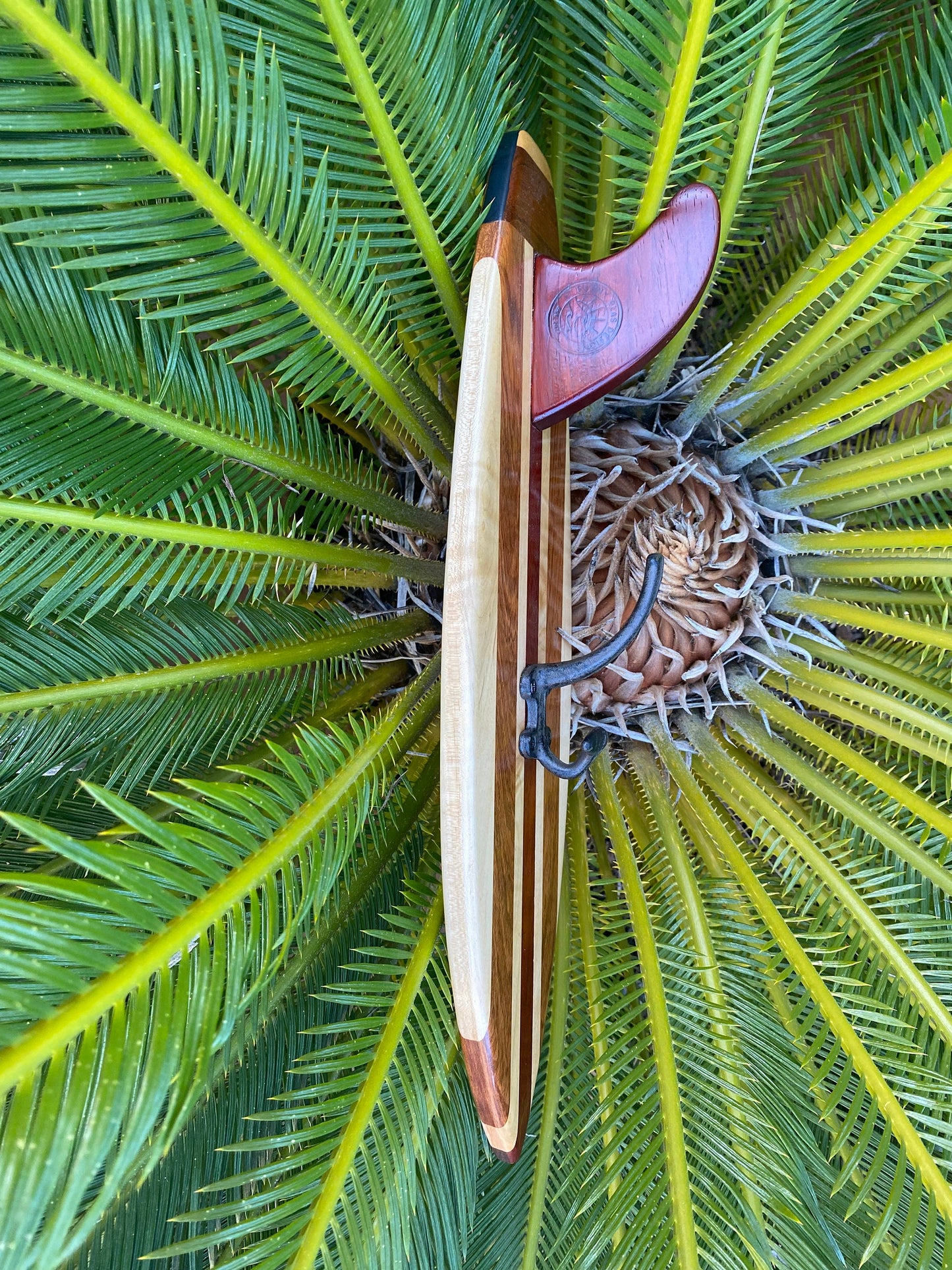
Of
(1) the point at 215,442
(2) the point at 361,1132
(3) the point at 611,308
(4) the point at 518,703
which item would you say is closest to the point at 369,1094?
(2) the point at 361,1132

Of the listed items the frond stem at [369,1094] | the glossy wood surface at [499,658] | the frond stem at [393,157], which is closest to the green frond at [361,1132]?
the frond stem at [369,1094]

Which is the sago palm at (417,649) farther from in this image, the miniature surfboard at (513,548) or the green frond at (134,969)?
the miniature surfboard at (513,548)

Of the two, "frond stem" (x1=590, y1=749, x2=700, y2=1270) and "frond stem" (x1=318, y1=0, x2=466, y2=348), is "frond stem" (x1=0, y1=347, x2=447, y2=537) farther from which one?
"frond stem" (x1=590, y1=749, x2=700, y2=1270)

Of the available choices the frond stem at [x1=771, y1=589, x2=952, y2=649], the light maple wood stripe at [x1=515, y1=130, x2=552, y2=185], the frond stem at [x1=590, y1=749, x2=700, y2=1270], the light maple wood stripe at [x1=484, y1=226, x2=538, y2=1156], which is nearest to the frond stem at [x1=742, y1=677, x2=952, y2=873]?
the frond stem at [x1=771, y1=589, x2=952, y2=649]

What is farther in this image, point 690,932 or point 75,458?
point 690,932

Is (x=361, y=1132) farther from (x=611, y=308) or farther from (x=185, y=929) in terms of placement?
(x=611, y=308)

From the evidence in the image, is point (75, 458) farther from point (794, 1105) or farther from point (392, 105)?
point (794, 1105)

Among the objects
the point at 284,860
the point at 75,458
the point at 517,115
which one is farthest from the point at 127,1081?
the point at 517,115
